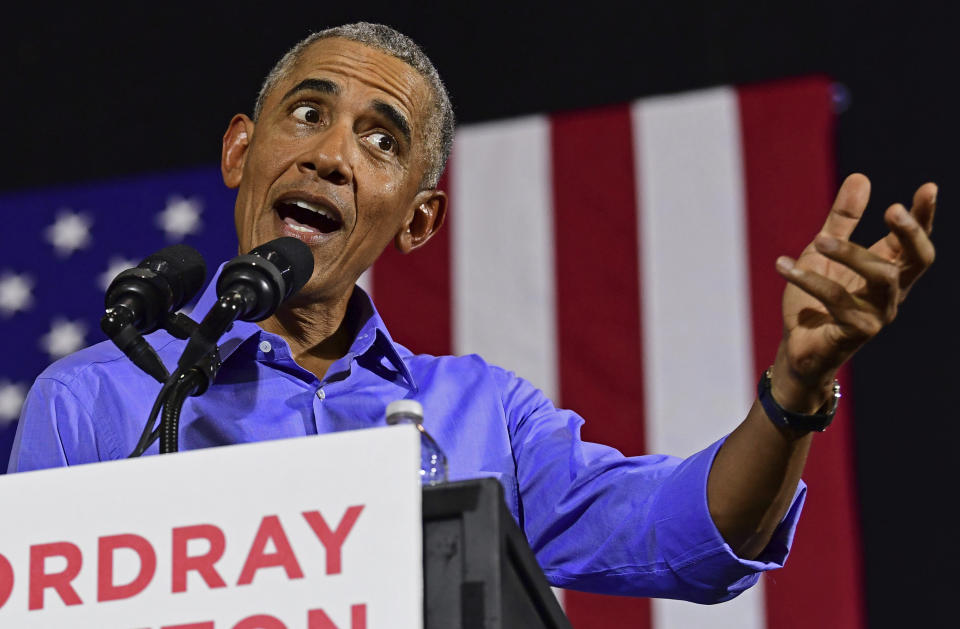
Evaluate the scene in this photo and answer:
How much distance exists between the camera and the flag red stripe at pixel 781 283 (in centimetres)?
258

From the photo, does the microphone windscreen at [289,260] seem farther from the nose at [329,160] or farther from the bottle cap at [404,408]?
the nose at [329,160]

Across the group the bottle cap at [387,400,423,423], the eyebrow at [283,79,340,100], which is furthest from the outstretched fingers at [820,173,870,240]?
the eyebrow at [283,79,340,100]

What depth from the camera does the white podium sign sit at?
82 centimetres

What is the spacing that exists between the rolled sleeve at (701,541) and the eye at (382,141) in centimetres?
68

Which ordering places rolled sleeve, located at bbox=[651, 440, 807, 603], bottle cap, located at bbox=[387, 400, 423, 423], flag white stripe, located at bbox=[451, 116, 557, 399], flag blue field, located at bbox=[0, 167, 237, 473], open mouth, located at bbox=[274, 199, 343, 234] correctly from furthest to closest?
flag blue field, located at bbox=[0, 167, 237, 473] → flag white stripe, located at bbox=[451, 116, 557, 399] → open mouth, located at bbox=[274, 199, 343, 234] → rolled sleeve, located at bbox=[651, 440, 807, 603] → bottle cap, located at bbox=[387, 400, 423, 423]

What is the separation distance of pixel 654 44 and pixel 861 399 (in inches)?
38.1

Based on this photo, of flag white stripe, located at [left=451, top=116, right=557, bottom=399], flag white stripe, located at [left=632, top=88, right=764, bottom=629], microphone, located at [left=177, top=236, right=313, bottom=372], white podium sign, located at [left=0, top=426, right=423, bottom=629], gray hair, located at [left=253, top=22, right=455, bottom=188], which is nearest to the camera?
white podium sign, located at [left=0, top=426, right=423, bottom=629]

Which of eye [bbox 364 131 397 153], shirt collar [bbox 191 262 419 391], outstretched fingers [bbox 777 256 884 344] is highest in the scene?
eye [bbox 364 131 397 153]

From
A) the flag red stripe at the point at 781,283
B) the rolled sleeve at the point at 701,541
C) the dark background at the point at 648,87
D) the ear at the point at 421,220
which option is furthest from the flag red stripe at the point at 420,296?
the rolled sleeve at the point at 701,541

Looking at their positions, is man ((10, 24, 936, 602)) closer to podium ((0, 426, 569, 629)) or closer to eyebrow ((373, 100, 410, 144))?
eyebrow ((373, 100, 410, 144))

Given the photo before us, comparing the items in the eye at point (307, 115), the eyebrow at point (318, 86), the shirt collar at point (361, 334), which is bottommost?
the shirt collar at point (361, 334)

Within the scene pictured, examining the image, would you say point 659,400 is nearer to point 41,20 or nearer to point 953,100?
point 953,100

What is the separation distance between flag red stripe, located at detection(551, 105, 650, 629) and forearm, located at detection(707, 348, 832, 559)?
4.49ft

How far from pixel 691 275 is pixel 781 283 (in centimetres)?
19
